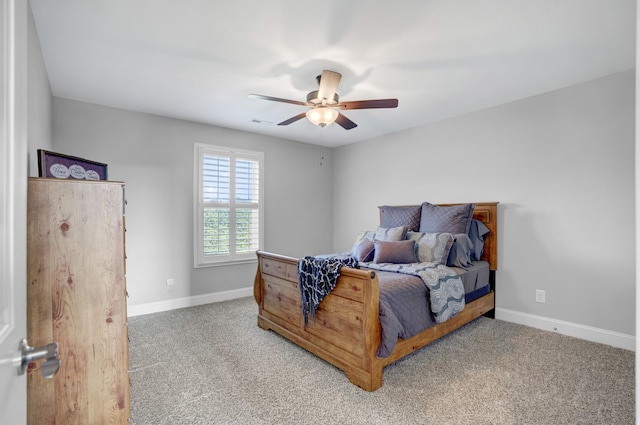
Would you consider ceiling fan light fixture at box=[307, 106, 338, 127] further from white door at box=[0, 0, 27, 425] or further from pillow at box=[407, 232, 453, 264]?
white door at box=[0, 0, 27, 425]

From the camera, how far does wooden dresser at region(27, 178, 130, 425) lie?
1.42 m

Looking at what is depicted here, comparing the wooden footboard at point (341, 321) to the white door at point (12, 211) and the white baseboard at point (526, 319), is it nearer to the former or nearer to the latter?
the white baseboard at point (526, 319)

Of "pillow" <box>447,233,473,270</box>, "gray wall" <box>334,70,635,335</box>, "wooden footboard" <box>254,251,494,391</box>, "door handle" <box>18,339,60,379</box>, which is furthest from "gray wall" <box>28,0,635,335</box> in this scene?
"door handle" <box>18,339,60,379</box>

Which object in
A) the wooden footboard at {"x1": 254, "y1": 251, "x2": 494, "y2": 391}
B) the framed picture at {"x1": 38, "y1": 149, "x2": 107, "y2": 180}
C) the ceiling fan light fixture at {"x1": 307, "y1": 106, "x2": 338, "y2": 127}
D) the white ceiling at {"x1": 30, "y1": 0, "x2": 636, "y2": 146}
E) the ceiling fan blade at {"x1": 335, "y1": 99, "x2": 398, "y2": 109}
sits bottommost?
the wooden footboard at {"x1": 254, "y1": 251, "x2": 494, "y2": 391}

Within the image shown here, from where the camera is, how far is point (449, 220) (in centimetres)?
349

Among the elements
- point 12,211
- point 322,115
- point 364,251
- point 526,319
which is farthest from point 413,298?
point 12,211

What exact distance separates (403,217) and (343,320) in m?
2.00

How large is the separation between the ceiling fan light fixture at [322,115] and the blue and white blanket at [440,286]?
1.47 metres

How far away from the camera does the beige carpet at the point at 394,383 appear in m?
1.89

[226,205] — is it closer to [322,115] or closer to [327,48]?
[322,115]

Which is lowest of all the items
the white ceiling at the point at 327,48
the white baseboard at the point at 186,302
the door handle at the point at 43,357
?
the white baseboard at the point at 186,302

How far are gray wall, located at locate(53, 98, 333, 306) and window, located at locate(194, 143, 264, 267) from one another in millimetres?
113

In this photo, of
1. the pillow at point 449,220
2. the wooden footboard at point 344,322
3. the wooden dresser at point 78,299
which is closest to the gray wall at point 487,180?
the pillow at point 449,220

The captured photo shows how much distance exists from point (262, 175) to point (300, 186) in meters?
0.76
